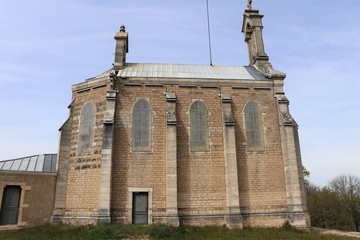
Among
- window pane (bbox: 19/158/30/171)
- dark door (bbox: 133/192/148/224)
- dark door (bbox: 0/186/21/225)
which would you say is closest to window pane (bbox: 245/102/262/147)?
dark door (bbox: 133/192/148/224)

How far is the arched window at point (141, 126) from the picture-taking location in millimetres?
18266

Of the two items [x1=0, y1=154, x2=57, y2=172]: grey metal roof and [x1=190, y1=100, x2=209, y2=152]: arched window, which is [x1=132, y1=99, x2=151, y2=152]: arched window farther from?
[x1=0, y1=154, x2=57, y2=172]: grey metal roof

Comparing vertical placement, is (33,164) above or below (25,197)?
above

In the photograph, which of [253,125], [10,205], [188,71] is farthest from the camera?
[188,71]

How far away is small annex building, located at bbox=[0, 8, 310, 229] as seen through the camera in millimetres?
17172

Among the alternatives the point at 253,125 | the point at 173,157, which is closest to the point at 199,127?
the point at 173,157

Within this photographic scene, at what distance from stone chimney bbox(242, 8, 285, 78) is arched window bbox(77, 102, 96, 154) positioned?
1368cm

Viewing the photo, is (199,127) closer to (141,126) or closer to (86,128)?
(141,126)

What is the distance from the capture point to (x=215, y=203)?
17.7 metres

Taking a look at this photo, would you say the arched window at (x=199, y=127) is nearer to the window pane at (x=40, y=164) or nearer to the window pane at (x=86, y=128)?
the window pane at (x=86, y=128)

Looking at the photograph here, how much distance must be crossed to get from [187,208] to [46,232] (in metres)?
7.95

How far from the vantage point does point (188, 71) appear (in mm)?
22156

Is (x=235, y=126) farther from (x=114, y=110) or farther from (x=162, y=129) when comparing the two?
(x=114, y=110)

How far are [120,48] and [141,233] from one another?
14313 millimetres
